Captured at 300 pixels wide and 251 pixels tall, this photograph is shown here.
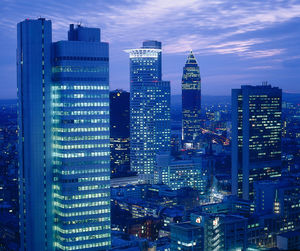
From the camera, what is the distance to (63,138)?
110812 millimetres

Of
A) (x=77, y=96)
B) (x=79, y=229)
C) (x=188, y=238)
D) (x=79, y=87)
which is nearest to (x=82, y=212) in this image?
(x=79, y=229)

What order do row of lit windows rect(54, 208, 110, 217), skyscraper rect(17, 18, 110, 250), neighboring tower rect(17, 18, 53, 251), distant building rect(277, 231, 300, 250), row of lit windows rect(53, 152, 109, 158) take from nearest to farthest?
1. distant building rect(277, 231, 300, 250)
2. row of lit windows rect(53, 152, 109, 158)
3. row of lit windows rect(54, 208, 110, 217)
4. skyscraper rect(17, 18, 110, 250)
5. neighboring tower rect(17, 18, 53, 251)

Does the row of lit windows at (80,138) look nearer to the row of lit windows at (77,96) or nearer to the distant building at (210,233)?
the row of lit windows at (77,96)

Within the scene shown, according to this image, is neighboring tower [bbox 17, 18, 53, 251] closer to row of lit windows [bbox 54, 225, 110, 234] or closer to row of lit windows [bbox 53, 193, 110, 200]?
row of lit windows [bbox 53, 193, 110, 200]

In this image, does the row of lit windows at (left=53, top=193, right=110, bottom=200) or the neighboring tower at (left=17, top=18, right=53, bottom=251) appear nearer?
the row of lit windows at (left=53, top=193, right=110, bottom=200)

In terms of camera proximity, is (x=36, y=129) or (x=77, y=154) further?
(x=36, y=129)

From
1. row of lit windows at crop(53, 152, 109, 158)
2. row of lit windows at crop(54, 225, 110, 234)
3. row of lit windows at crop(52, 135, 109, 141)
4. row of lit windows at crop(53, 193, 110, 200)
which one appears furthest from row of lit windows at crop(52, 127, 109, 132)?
row of lit windows at crop(54, 225, 110, 234)

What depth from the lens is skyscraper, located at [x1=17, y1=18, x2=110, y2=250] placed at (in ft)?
365

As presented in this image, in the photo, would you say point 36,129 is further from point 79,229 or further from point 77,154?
point 79,229

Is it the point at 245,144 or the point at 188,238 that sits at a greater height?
the point at 245,144

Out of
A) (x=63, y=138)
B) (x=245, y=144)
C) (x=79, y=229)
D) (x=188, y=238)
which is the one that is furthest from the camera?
(x=245, y=144)

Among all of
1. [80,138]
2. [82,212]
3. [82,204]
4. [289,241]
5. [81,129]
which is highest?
[81,129]

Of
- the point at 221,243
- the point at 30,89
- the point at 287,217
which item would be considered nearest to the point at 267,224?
the point at 287,217

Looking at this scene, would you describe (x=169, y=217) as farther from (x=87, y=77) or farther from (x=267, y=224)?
(x=87, y=77)
